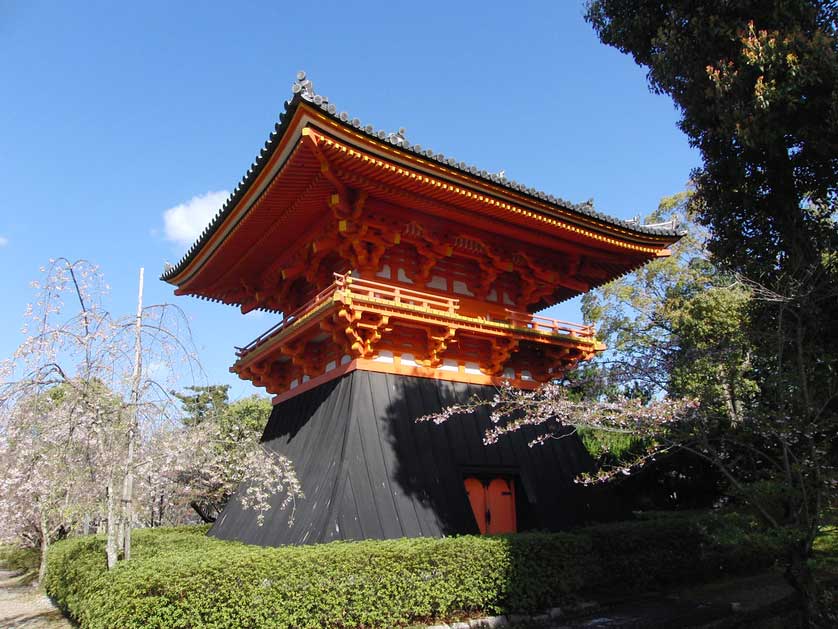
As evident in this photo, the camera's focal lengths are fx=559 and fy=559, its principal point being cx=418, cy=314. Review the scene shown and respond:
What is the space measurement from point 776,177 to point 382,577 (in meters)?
7.91

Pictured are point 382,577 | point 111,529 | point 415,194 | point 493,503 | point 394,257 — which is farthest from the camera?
point 394,257

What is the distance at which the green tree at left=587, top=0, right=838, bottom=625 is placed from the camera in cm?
675

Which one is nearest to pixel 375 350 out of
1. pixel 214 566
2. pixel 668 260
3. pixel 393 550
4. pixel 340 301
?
pixel 340 301

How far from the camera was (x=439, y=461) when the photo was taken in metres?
10.2

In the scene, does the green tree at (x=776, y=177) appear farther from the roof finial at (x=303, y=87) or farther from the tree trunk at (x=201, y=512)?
the tree trunk at (x=201, y=512)

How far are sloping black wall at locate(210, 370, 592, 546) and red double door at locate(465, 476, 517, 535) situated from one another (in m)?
0.20

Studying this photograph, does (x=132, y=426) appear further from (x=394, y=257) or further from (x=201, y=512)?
(x=201, y=512)

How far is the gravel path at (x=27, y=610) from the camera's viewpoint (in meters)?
→ 10.5

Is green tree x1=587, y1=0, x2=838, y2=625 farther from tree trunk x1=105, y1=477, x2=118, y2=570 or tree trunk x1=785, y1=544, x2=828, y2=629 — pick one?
tree trunk x1=105, y1=477, x2=118, y2=570

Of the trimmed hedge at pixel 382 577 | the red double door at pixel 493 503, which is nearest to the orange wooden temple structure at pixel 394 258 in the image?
the red double door at pixel 493 503

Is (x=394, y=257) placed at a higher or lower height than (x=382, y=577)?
higher

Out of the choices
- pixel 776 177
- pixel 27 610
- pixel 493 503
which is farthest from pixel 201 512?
pixel 776 177

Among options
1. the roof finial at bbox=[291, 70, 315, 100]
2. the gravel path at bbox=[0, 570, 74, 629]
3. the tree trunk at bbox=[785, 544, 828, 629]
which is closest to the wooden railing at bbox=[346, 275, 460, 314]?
the roof finial at bbox=[291, 70, 315, 100]

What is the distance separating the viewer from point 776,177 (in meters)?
8.12
